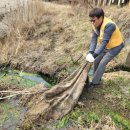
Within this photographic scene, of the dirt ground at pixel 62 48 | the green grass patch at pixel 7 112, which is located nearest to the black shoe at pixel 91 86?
the dirt ground at pixel 62 48

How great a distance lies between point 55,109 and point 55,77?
226 centimetres

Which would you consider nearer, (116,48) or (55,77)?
(116,48)

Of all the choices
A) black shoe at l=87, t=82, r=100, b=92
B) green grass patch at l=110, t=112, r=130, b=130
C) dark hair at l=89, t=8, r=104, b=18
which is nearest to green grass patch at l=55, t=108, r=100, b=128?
green grass patch at l=110, t=112, r=130, b=130

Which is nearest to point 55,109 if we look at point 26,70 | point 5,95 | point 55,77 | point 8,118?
point 8,118

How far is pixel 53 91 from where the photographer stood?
255 inches

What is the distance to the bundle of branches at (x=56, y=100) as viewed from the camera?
20.4 ft

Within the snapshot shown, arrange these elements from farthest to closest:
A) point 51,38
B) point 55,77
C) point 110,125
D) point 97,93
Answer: point 51,38, point 55,77, point 97,93, point 110,125

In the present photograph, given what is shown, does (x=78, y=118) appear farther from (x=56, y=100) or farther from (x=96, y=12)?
(x=96, y=12)

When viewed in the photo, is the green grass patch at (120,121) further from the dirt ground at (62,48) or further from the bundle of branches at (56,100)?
the bundle of branches at (56,100)

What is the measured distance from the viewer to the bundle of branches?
6203 millimetres

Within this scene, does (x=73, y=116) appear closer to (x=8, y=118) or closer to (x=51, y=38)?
(x=8, y=118)

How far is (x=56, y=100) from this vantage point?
6.42 meters

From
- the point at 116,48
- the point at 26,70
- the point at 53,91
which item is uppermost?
the point at 116,48

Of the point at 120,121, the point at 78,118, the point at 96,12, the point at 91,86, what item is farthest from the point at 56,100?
the point at 96,12
